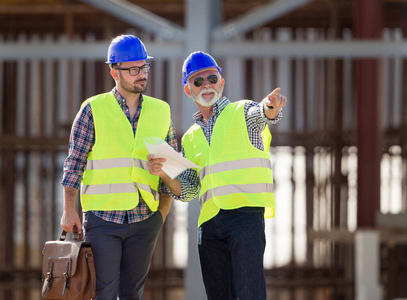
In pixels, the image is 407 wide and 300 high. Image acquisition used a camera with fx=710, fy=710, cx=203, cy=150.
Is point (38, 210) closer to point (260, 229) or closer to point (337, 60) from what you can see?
point (337, 60)

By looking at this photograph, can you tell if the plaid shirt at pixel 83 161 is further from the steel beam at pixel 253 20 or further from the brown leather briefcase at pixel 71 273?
the steel beam at pixel 253 20

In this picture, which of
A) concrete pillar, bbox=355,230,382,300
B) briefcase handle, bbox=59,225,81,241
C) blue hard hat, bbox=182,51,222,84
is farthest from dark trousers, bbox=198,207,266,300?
concrete pillar, bbox=355,230,382,300

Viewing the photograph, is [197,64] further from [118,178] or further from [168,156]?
[118,178]

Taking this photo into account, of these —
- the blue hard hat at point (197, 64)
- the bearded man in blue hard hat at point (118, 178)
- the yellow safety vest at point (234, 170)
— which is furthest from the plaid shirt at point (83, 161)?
the blue hard hat at point (197, 64)

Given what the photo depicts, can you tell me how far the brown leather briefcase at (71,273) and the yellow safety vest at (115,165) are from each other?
24 centimetres

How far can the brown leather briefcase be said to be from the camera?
3414mm

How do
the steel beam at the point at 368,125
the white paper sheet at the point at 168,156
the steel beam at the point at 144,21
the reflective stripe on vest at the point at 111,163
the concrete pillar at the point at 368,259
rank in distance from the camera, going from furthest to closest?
the steel beam at the point at 368,125 < the concrete pillar at the point at 368,259 < the steel beam at the point at 144,21 < the reflective stripe on vest at the point at 111,163 < the white paper sheet at the point at 168,156

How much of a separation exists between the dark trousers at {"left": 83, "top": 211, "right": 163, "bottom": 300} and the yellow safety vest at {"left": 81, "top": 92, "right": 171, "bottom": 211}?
9cm

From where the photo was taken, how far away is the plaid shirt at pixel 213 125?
3475 mm

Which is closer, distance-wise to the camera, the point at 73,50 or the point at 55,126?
the point at 73,50

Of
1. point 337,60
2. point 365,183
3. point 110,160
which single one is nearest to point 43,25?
point 337,60

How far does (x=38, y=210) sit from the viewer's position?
12609 mm

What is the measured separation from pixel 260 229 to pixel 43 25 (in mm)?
9968

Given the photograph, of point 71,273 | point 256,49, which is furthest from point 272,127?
point 71,273
